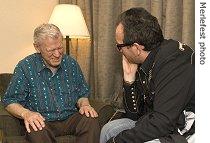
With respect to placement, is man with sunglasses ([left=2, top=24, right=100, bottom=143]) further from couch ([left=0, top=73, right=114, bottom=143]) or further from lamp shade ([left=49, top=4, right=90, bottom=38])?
lamp shade ([left=49, top=4, right=90, bottom=38])

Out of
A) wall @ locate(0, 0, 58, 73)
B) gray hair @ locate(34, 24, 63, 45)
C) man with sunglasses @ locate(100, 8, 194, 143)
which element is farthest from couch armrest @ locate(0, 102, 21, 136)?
wall @ locate(0, 0, 58, 73)

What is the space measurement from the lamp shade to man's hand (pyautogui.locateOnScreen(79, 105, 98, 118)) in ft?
2.79

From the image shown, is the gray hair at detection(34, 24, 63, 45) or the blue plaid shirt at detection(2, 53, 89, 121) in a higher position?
the gray hair at detection(34, 24, 63, 45)

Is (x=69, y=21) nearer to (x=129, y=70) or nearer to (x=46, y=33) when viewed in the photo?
(x=46, y=33)

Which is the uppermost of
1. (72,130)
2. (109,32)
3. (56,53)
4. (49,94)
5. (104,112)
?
(109,32)

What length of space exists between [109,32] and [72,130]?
1100 millimetres

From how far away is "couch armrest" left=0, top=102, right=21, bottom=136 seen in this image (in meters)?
2.02

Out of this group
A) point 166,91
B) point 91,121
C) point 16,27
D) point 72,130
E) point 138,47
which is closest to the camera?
point 166,91

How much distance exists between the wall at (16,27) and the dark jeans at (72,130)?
132 centimetres

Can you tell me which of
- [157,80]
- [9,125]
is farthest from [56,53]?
[157,80]

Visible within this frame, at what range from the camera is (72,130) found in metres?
2.09

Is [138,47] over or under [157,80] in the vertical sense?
over
